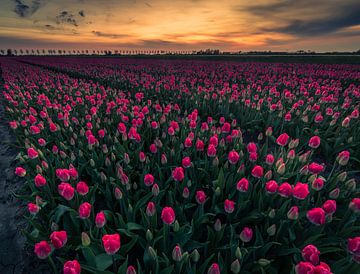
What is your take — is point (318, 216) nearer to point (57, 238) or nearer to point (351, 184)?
point (351, 184)

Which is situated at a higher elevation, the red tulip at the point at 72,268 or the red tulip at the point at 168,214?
the red tulip at the point at 168,214

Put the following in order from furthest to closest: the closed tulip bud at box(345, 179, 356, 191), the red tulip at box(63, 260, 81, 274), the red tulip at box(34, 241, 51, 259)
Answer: the closed tulip bud at box(345, 179, 356, 191), the red tulip at box(34, 241, 51, 259), the red tulip at box(63, 260, 81, 274)

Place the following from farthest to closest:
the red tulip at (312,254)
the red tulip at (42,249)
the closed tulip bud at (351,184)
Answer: the closed tulip bud at (351,184) → the red tulip at (42,249) → the red tulip at (312,254)

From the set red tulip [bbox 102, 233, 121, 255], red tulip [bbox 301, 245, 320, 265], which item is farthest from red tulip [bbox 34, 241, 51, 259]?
red tulip [bbox 301, 245, 320, 265]

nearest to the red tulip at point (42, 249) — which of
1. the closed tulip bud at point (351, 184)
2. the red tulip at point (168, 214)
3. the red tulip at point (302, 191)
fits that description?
the red tulip at point (168, 214)

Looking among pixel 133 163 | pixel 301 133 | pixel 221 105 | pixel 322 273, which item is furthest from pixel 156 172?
pixel 221 105

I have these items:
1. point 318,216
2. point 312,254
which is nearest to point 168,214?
point 312,254

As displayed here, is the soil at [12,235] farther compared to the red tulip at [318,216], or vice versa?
the soil at [12,235]

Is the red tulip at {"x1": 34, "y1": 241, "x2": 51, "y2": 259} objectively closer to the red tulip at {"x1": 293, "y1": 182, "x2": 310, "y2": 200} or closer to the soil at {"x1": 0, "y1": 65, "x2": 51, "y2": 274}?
the soil at {"x1": 0, "y1": 65, "x2": 51, "y2": 274}

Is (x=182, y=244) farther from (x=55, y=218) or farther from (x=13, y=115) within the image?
(x=13, y=115)

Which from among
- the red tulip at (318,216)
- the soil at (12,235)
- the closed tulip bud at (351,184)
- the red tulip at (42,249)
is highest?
the red tulip at (318,216)

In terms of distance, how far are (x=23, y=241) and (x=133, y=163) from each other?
5.34 feet

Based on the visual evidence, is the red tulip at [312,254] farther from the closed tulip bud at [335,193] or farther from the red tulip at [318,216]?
the closed tulip bud at [335,193]

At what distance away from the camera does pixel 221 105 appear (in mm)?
7109
